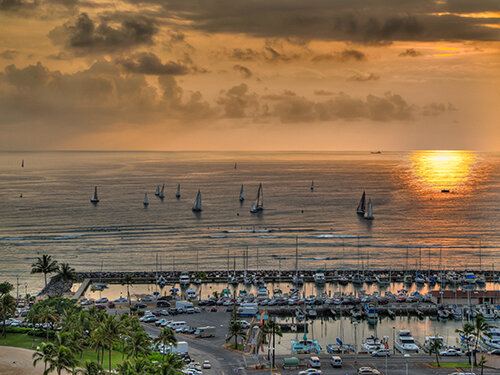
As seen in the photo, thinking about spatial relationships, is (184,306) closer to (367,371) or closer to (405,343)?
(405,343)

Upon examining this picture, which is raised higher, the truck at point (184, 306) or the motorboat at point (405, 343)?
the truck at point (184, 306)

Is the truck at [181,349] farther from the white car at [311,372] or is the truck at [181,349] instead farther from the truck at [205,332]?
the white car at [311,372]

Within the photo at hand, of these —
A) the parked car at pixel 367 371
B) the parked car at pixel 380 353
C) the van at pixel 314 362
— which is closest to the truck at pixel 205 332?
the van at pixel 314 362

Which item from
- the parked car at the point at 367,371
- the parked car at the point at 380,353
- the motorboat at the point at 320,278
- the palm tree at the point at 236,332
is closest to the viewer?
the parked car at the point at 367,371

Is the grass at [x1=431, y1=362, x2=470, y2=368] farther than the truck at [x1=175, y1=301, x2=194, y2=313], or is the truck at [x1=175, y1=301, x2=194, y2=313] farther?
the truck at [x1=175, y1=301, x2=194, y2=313]

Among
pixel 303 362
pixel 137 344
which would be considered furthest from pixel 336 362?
pixel 137 344

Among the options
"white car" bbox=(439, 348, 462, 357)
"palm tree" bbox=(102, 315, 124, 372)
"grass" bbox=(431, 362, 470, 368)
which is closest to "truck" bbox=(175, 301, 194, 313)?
"palm tree" bbox=(102, 315, 124, 372)

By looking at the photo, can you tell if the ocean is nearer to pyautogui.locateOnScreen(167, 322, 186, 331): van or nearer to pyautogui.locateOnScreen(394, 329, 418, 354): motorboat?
pyautogui.locateOnScreen(167, 322, 186, 331): van
